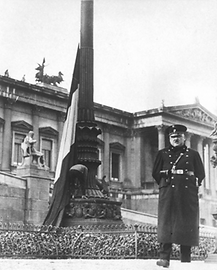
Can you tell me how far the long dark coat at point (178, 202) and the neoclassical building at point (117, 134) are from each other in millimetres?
31855

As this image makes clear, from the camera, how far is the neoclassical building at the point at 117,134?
1622 inches

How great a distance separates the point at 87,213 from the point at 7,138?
28.7 m

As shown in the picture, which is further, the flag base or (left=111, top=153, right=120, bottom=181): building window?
(left=111, top=153, right=120, bottom=181): building window

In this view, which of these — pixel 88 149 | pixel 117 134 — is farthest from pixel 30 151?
pixel 117 134

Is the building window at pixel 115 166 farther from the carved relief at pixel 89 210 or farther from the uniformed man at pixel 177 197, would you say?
the uniformed man at pixel 177 197

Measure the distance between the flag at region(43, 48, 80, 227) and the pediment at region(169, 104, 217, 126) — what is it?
38.2 m

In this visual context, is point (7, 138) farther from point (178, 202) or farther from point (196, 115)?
point (178, 202)

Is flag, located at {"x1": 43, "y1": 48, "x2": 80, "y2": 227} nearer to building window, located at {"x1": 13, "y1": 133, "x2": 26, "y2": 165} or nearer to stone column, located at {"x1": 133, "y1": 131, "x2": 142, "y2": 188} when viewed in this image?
building window, located at {"x1": 13, "y1": 133, "x2": 26, "y2": 165}

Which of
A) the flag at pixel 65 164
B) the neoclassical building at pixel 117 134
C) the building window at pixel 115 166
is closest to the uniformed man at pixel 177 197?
the flag at pixel 65 164

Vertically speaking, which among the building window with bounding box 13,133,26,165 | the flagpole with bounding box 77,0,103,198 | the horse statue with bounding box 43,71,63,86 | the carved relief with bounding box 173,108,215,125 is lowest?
the flagpole with bounding box 77,0,103,198

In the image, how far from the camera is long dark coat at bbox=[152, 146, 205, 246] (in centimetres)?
778

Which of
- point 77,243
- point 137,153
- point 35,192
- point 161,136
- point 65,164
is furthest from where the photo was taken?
point 137,153

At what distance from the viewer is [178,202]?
783 centimetres

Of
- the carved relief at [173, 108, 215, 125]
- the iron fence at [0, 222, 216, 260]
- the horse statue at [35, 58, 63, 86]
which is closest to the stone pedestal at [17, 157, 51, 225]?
the iron fence at [0, 222, 216, 260]
